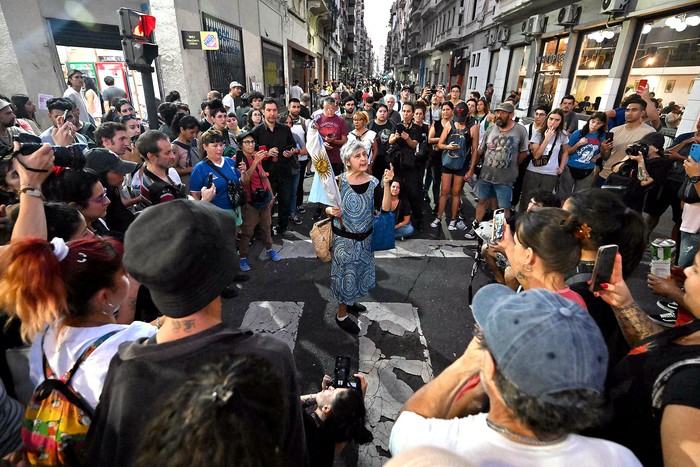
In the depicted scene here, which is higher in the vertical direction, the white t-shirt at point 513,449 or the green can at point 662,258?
the white t-shirt at point 513,449

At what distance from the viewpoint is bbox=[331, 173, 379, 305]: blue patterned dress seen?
10.3 feet

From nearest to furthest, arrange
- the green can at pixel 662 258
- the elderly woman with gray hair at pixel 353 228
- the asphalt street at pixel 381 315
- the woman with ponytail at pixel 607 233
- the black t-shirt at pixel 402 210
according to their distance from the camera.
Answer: the woman with ponytail at pixel 607 233, the green can at pixel 662 258, the asphalt street at pixel 381 315, the elderly woman with gray hair at pixel 353 228, the black t-shirt at pixel 402 210

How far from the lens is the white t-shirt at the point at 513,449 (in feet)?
2.82

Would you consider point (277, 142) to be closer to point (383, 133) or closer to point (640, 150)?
point (383, 133)

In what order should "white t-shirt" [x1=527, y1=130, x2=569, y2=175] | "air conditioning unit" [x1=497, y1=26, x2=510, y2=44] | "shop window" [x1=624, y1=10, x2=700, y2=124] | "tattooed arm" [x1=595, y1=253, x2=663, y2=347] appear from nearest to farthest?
Result: "tattooed arm" [x1=595, y1=253, x2=663, y2=347], "white t-shirt" [x1=527, y1=130, x2=569, y2=175], "shop window" [x1=624, y1=10, x2=700, y2=124], "air conditioning unit" [x1=497, y1=26, x2=510, y2=44]

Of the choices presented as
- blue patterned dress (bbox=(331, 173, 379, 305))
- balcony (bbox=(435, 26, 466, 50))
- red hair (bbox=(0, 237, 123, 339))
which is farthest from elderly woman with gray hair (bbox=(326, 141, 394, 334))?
balcony (bbox=(435, 26, 466, 50))

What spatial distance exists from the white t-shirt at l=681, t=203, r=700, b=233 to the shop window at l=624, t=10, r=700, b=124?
5.37m

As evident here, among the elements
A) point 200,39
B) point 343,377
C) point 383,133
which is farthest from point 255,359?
point 200,39

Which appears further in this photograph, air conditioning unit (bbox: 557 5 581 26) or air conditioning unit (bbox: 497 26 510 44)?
air conditioning unit (bbox: 497 26 510 44)

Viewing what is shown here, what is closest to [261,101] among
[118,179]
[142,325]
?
[118,179]

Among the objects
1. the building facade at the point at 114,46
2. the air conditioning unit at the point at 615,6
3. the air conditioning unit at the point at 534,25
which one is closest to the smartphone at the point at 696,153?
the air conditioning unit at the point at 615,6

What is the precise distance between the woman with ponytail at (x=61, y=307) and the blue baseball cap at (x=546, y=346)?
130 cm

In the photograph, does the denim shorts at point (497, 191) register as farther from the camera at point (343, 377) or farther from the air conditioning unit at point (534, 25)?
the air conditioning unit at point (534, 25)

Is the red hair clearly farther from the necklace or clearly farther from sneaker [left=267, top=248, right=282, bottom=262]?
sneaker [left=267, top=248, right=282, bottom=262]
